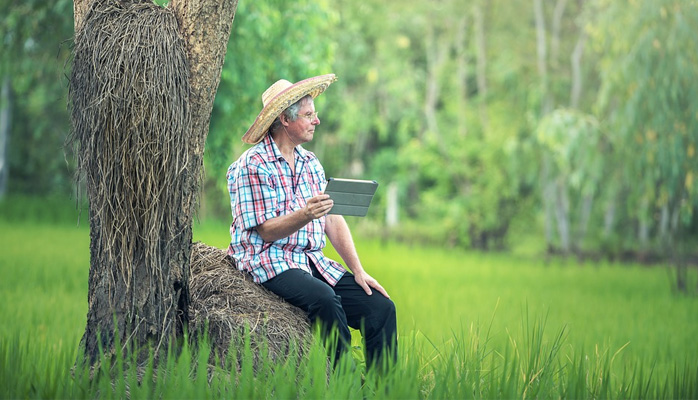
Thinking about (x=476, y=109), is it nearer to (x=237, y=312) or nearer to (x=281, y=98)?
(x=281, y=98)

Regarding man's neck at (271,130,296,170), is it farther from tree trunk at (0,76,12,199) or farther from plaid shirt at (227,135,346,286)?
tree trunk at (0,76,12,199)

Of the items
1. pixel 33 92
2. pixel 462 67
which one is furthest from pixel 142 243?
pixel 33 92

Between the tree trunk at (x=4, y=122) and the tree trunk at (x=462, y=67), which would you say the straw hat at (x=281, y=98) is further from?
the tree trunk at (x=462, y=67)

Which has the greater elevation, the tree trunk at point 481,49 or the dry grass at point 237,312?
the tree trunk at point 481,49

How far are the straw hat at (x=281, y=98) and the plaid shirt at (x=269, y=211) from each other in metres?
0.07

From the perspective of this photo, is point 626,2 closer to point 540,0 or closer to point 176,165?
point 540,0

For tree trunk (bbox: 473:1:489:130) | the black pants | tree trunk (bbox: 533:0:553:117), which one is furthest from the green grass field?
tree trunk (bbox: 473:1:489:130)

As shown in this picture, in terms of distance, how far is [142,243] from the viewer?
3766 mm

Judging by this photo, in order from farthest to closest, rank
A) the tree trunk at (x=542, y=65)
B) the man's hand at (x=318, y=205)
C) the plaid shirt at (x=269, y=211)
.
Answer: the tree trunk at (x=542, y=65) → the plaid shirt at (x=269, y=211) → the man's hand at (x=318, y=205)

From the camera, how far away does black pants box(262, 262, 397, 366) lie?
4004 mm

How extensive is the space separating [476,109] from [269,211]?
17.8 meters

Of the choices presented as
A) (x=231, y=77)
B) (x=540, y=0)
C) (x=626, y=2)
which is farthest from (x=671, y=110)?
(x=540, y=0)

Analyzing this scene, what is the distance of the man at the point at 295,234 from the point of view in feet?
13.3

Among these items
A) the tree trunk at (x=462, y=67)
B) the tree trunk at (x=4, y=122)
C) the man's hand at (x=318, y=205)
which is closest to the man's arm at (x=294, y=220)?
the man's hand at (x=318, y=205)
